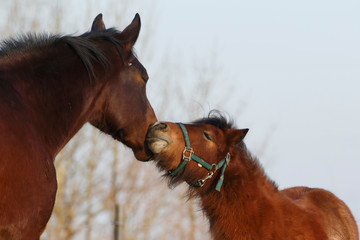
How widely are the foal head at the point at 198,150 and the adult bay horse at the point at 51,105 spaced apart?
45 centimetres

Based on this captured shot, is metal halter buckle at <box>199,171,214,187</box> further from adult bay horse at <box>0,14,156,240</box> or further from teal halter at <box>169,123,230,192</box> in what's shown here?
adult bay horse at <box>0,14,156,240</box>

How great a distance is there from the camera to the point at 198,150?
555cm

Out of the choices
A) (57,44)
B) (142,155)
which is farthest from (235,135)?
(57,44)

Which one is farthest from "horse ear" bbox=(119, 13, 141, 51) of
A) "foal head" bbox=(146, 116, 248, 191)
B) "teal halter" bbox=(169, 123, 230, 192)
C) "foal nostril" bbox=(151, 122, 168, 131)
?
"teal halter" bbox=(169, 123, 230, 192)

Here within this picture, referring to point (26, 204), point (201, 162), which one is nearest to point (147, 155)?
point (201, 162)

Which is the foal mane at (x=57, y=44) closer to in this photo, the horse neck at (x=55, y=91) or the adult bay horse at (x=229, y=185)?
the horse neck at (x=55, y=91)

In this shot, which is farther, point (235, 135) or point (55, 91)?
point (235, 135)

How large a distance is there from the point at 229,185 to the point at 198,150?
0.46 metres

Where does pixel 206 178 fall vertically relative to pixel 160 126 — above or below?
below

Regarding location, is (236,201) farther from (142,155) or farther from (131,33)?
(131,33)

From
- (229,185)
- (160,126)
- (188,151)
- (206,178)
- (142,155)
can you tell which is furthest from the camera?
(229,185)

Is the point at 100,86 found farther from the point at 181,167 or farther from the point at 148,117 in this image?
the point at 181,167

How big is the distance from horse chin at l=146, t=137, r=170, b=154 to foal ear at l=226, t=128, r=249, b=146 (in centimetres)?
74

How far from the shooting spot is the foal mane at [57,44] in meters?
4.01
